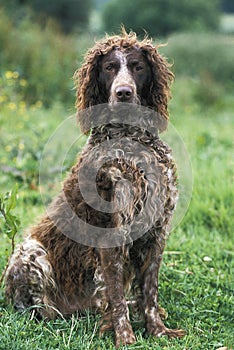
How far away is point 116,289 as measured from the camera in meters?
3.52

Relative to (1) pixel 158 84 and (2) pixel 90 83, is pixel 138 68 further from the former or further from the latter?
(2) pixel 90 83

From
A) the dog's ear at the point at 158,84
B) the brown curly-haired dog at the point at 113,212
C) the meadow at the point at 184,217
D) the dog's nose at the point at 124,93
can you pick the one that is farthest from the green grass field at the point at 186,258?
the dog's nose at the point at 124,93

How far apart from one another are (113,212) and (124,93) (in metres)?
0.68

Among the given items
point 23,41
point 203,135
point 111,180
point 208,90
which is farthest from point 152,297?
point 208,90

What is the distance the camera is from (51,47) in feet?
37.9

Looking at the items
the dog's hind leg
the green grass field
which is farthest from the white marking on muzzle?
the green grass field

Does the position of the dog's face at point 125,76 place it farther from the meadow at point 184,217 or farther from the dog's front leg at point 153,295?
the meadow at point 184,217

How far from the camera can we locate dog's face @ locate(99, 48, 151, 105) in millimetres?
3461

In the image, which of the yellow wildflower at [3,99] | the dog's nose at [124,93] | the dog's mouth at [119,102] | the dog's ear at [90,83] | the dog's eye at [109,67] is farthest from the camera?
the yellow wildflower at [3,99]

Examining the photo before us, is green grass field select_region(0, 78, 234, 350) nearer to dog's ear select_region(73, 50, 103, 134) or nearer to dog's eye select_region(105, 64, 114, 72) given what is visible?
dog's ear select_region(73, 50, 103, 134)

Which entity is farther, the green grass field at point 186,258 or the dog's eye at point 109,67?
the dog's eye at point 109,67

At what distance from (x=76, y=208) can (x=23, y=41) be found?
25.8ft

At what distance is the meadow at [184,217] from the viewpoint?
3.55 metres

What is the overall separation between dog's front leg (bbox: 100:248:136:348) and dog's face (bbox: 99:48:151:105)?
2.95 ft
